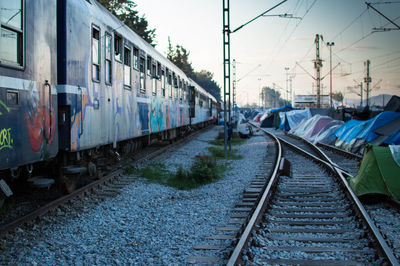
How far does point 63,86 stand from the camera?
19.2 feet

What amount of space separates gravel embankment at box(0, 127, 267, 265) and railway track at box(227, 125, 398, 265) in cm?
63

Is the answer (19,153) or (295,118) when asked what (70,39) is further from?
(295,118)

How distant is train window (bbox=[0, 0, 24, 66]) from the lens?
4.31 meters

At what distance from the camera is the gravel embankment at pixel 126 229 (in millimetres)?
4168

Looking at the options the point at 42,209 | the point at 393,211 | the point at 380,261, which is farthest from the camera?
the point at 393,211

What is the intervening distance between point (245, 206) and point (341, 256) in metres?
2.49

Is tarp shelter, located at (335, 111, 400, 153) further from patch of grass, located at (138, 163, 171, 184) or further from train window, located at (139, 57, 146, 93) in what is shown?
train window, located at (139, 57, 146, 93)

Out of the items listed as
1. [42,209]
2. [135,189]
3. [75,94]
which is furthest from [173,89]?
[42,209]

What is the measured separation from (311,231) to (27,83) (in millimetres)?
4029

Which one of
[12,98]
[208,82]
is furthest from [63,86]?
[208,82]

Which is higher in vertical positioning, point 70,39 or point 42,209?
point 70,39

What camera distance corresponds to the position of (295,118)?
3262 cm


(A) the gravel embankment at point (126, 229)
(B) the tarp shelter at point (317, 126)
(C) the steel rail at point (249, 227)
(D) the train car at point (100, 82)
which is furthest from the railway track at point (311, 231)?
(B) the tarp shelter at point (317, 126)

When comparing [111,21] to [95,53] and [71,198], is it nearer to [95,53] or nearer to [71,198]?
[95,53]
